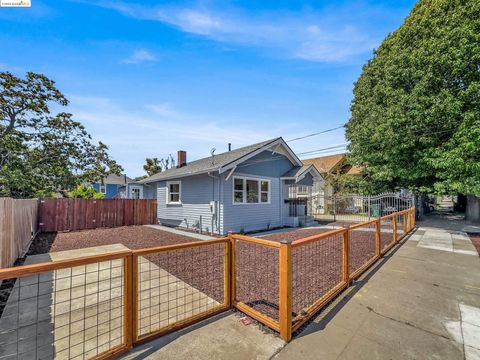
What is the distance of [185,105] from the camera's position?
11.9 m

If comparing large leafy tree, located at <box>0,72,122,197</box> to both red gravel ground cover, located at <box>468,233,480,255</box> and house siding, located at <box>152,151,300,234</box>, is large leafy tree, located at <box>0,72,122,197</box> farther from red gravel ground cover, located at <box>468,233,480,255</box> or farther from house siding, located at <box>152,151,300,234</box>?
red gravel ground cover, located at <box>468,233,480,255</box>

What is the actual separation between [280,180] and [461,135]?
8420mm

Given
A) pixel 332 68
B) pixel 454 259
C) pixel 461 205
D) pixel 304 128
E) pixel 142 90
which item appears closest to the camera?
pixel 454 259

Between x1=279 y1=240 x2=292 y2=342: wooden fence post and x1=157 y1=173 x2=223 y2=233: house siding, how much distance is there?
311 inches

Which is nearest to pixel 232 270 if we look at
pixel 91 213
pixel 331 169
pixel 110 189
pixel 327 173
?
pixel 91 213

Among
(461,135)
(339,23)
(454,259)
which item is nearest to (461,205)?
(461,135)

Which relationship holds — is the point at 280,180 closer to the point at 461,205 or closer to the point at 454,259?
the point at 454,259

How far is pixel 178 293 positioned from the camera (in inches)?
163

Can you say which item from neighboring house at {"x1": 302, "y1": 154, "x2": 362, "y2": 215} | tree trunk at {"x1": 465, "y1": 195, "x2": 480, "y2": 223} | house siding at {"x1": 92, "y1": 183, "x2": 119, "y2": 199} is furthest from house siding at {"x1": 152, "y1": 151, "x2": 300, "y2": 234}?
house siding at {"x1": 92, "y1": 183, "x2": 119, "y2": 199}

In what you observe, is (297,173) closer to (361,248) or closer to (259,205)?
(259,205)

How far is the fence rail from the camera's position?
255 cm

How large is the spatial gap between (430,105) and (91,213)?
18.9 m

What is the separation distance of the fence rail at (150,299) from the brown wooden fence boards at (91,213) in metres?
8.58

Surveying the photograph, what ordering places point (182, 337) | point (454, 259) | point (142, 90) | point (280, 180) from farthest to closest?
1. point (280, 180)
2. point (142, 90)
3. point (454, 259)
4. point (182, 337)
